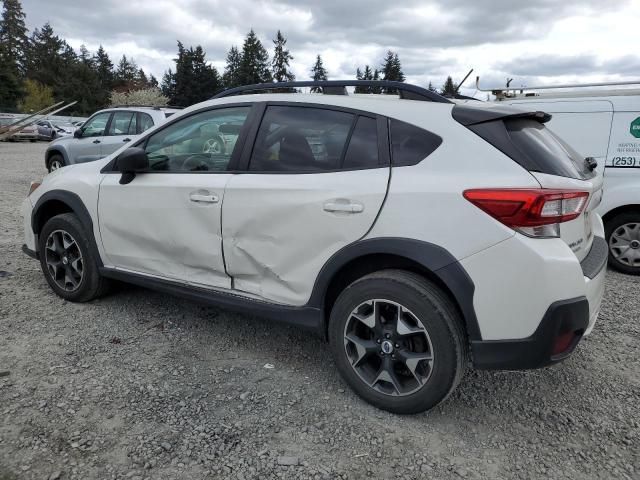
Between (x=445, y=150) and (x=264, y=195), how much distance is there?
41.7 inches

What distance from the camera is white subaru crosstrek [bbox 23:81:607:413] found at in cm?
232

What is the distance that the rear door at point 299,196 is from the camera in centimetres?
267

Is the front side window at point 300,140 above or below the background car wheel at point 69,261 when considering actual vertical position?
above

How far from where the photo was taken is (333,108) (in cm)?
292

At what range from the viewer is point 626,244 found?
550cm

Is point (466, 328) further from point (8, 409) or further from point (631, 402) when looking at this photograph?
point (8, 409)

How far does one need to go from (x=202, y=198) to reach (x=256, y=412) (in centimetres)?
134

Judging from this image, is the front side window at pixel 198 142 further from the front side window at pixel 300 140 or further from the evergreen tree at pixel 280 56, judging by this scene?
the evergreen tree at pixel 280 56

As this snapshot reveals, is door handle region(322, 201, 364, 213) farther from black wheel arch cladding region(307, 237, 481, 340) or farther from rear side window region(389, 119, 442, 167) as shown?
rear side window region(389, 119, 442, 167)

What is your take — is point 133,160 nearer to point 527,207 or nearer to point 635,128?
point 527,207

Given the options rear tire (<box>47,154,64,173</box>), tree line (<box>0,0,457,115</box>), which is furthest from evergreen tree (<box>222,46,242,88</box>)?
rear tire (<box>47,154,64,173</box>)

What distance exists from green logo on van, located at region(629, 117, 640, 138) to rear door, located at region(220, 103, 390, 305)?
3.99 m

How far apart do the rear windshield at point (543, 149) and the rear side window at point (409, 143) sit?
1.29 feet

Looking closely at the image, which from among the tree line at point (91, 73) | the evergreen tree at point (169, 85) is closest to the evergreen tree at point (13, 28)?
the tree line at point (91, 73)
